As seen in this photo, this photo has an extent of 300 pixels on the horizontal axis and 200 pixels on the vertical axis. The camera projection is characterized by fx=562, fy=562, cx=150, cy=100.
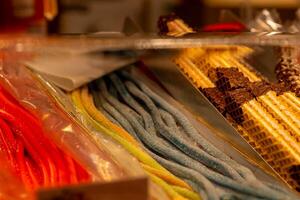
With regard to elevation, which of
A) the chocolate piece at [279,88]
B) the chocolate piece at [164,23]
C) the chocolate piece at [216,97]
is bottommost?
the chocolate piece at [216,97]

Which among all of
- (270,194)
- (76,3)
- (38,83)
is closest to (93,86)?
(38,83)

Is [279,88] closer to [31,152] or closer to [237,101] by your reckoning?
[237,101]

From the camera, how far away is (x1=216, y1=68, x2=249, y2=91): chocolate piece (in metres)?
0.84

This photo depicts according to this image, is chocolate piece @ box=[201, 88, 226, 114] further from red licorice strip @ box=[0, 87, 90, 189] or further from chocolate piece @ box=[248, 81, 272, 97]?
red licorice strip @ box=[0, 87, 90, 189]

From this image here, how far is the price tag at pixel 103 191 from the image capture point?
1.68 ft

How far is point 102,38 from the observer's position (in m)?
0.85

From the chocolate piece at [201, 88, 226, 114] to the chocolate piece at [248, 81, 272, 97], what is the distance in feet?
0.15

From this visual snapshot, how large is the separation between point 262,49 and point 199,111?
0.21 meters

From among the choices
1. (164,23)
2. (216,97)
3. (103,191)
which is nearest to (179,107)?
(216,97)

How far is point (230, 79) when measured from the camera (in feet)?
2.81

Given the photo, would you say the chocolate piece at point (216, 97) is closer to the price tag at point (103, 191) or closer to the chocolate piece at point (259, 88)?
the chocolate piece at point (259, 88)

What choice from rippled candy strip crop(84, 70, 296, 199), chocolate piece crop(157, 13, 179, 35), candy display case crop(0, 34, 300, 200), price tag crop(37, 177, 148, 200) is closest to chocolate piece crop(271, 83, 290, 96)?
candy display case crop(0, 34, 300, 200)

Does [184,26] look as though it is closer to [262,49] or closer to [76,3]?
[262,49]

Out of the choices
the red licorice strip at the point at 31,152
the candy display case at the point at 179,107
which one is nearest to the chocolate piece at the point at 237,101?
the candy display case at the point at 179,107
